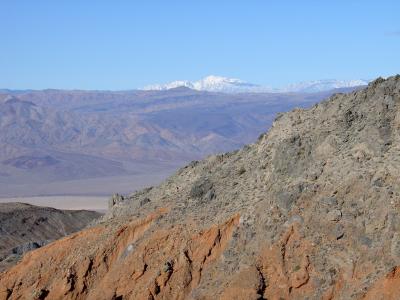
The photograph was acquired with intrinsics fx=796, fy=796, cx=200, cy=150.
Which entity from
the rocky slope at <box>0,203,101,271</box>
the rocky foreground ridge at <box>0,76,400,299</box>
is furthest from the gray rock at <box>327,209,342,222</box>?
the rocky slope at <box>0,203,101,271</box>

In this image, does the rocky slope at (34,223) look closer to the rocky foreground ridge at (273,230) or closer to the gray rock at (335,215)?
the rocky foreground ridge at (273,230)

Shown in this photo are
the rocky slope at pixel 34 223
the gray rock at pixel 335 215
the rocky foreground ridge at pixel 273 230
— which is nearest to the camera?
the rocky foreground ridge at pixel 273 230

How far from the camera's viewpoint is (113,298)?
89.1ft

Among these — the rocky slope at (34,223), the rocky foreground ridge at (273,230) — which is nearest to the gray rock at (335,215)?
the rocky foreground ridge at (273,230)

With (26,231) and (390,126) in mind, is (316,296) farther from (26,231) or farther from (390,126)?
(26,231)

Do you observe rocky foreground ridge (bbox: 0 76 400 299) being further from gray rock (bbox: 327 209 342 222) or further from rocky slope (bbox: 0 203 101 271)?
rocky slope (bbox: 0 203 101 271)

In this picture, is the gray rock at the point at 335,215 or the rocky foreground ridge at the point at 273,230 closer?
the rocky foreground ridge at the point at 273,230

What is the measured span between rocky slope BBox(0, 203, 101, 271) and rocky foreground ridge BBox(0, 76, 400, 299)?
2980 centimetres

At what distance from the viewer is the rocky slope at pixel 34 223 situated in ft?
199

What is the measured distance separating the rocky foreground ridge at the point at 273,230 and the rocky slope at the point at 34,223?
97.8 ft

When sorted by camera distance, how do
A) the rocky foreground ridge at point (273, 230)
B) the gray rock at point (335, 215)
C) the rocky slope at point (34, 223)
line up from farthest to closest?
the rocky slope at point (34, 223) → the gray rock at point (335, 215) → the rocky foreground ridge at point (273, 230)

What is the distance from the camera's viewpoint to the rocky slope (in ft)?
199

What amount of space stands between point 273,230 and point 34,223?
41.2 m

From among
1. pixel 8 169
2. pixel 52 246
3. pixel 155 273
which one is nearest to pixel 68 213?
pixel 52 246
